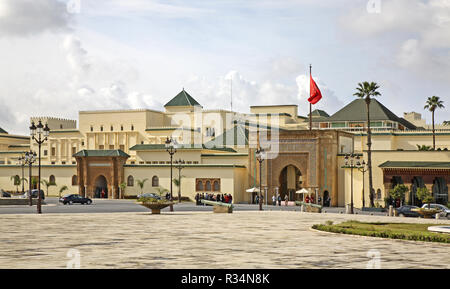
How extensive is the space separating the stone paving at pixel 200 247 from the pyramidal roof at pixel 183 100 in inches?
2608

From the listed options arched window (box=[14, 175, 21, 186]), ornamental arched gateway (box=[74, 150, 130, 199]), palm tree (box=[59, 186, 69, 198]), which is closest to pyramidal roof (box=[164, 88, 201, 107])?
ornamental arched gateway (box=[74, 150, 130, 199])

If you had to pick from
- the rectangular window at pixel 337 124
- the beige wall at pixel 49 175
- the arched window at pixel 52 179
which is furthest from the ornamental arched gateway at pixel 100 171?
the rectangular window at pixel 337 124

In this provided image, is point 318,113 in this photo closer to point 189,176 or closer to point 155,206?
point 189,176

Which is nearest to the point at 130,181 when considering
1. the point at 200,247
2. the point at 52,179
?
the point at 52,179

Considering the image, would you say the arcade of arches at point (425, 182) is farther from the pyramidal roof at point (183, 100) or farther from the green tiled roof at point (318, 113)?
the green tiled roof at point (318, 113)

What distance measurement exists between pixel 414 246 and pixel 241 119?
231 ft

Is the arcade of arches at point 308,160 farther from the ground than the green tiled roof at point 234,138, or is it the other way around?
the green tiled roof at point 234,138

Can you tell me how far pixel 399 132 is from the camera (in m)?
74.6

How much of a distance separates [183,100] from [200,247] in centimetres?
7658

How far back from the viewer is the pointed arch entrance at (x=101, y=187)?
7719cm

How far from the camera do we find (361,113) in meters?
80.5

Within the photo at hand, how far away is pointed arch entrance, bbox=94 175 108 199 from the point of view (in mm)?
77188
